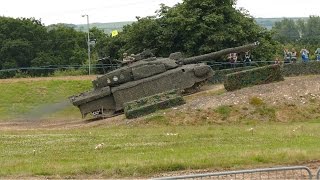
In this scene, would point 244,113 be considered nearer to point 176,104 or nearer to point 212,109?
point 212,109

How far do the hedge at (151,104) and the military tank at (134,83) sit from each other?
1.92 meters

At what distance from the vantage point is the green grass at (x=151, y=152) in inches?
582

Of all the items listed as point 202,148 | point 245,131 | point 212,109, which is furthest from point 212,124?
point 202,148

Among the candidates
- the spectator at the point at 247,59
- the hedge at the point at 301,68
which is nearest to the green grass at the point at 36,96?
the spectator at the point at 247,59

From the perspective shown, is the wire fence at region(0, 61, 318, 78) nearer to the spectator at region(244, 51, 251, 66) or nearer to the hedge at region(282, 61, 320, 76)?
the spectator at region(244, 51, 251, 66)

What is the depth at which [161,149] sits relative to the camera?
18188mm

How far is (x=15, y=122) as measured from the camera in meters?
35.0

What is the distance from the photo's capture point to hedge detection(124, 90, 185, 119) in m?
29.9

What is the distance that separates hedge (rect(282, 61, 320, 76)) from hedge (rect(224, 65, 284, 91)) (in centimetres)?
349

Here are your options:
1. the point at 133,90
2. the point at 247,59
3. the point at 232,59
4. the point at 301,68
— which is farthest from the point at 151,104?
the point at 247,59

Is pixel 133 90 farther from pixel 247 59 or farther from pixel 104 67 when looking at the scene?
pixel 104 67

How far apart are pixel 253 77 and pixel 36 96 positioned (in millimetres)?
16628

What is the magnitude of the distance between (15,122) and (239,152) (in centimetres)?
2121

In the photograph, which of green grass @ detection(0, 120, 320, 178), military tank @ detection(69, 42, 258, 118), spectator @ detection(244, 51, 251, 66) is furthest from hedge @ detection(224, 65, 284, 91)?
spectator @ detection(244, 51, 251, 66)
